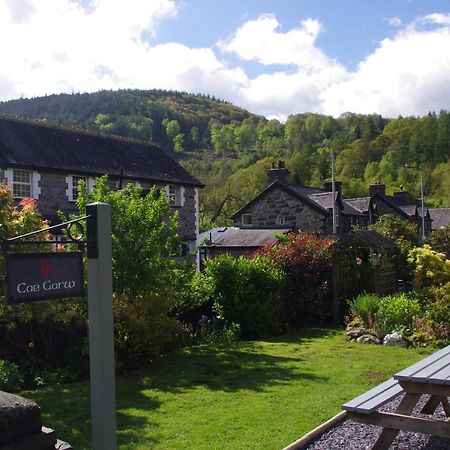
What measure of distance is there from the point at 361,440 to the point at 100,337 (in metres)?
3.30

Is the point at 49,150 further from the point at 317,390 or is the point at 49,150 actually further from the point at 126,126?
the point at 126,126

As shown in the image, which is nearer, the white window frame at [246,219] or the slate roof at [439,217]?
the white window frame at [246,219]

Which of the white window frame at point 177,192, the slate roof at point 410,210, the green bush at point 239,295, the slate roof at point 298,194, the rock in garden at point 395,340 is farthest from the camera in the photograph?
the slate roof at point 410,210

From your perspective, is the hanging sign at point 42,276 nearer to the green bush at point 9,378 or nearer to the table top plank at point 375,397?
the table top plank at point 375,397

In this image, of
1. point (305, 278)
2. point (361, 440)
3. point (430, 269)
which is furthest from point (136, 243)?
point (430, 269)

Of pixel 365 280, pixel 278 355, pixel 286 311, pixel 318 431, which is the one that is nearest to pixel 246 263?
pixel 286 311

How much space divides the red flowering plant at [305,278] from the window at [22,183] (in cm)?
979

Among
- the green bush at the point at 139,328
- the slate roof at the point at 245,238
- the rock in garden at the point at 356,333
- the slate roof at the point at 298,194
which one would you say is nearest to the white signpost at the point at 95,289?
the green bush at the point at 139,328

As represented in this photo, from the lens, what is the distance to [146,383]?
27.5 feet

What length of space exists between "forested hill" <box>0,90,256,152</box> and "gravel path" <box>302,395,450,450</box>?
71598 mm

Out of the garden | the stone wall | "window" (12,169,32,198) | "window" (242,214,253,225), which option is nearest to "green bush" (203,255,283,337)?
the garden

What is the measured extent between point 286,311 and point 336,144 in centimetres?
9313

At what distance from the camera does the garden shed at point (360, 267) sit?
1552 cm

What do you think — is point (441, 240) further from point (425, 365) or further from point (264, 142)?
point (264, 142)
